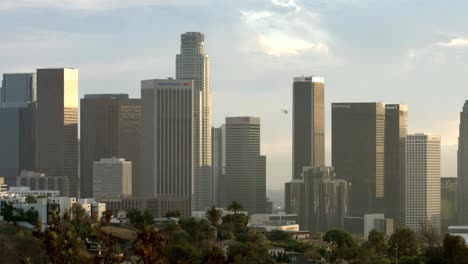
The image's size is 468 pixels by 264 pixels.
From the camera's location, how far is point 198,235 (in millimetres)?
160625

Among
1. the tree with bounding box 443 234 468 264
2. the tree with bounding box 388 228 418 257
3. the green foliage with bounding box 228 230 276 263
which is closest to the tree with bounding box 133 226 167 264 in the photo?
the green foliage with bounding box 228 230 276 263

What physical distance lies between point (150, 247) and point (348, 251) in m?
115

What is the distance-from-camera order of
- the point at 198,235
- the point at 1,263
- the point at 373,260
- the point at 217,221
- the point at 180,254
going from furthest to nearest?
the point at 217,221, the point at 198,235, the point at 373,260, the point at 1,263, the point at 180,254

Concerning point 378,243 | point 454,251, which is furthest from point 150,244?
point 378,243

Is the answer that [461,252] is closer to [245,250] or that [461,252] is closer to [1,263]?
[245,250]

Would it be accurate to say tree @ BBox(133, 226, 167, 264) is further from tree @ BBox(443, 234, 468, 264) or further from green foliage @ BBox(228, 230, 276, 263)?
tree @ BBox(443, 234, 468, 264)

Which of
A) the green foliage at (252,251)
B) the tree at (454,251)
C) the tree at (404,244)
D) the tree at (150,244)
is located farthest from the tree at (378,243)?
the tree at (150,244)

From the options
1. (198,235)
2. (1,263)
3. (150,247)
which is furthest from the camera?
(198,235)

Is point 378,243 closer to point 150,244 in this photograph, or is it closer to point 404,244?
point 404,244

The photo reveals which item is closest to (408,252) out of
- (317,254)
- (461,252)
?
(317,254)

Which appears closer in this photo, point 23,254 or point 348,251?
point 23,254

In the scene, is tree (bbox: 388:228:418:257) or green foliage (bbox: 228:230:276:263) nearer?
green foliage (bbox: 228:230:276:263)

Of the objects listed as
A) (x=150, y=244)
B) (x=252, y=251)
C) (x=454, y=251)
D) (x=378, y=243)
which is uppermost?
(x=150, y=244)

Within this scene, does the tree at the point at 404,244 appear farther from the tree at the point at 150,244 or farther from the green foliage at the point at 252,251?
the tree at the point at 150,244
